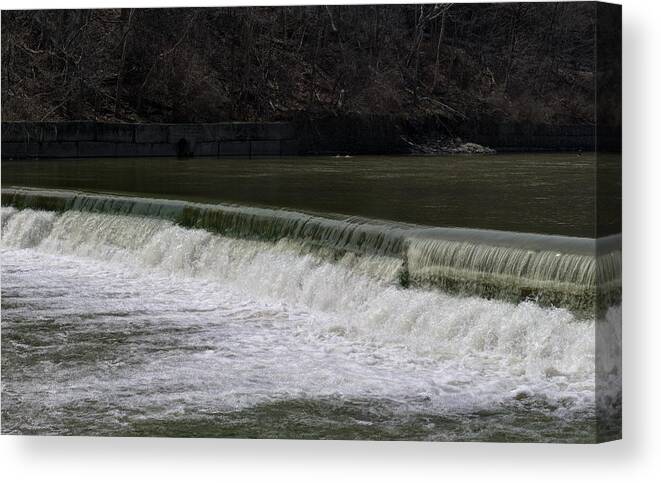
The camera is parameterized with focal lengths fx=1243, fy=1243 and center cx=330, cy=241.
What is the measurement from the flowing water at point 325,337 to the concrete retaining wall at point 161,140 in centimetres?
225

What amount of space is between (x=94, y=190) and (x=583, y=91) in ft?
19.7

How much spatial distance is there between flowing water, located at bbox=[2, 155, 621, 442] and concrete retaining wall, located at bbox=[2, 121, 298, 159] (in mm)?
2248

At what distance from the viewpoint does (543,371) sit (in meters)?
6.79

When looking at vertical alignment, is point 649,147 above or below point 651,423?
above

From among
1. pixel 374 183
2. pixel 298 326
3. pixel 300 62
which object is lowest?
pixel 298 326

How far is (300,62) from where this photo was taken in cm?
1170

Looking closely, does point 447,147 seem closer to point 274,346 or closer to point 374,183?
point 374,183

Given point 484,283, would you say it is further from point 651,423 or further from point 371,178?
point 371,178

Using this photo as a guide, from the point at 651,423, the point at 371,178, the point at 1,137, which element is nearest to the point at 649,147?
the point at 651,423

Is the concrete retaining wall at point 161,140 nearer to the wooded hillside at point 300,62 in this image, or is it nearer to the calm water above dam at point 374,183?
the calm water above dam at point 374,183

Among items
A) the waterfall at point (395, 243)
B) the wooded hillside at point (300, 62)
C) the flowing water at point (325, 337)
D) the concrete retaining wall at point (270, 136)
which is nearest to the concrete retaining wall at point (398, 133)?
the concrete retaining wall at point (270, 136)

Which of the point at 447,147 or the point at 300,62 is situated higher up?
the point at 300,62

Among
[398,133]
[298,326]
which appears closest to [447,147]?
[398,133]

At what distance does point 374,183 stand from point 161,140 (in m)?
2.41
